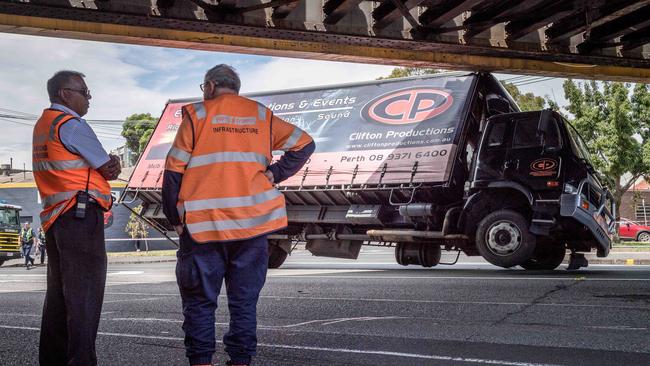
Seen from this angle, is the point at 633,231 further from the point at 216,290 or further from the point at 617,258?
the point at 216,290

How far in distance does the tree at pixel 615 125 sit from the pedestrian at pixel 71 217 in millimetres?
27557

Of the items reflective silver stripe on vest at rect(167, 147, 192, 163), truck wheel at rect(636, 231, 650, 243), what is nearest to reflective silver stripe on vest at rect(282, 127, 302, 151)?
reflective silver stripe on vest at rect(167, 147, 192, 163)

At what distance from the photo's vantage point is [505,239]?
454 inches

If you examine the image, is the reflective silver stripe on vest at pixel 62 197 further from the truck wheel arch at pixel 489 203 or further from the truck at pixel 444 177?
the truck wheel arch at pixel 489 203

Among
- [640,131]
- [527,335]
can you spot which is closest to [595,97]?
[640,131]

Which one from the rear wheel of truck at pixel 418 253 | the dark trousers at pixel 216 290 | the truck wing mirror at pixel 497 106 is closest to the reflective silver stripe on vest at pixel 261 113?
the dark trousers at pixel 216 290

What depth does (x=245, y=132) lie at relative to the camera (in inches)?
160

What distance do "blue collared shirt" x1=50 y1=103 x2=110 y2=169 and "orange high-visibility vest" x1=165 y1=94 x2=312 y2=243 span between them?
0.42 m

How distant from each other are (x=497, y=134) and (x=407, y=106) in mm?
1652

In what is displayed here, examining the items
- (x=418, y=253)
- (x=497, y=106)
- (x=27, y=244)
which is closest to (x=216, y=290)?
(x=418, y=253)

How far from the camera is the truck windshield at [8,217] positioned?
91.8 ft

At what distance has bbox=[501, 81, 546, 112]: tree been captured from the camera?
3362 cm

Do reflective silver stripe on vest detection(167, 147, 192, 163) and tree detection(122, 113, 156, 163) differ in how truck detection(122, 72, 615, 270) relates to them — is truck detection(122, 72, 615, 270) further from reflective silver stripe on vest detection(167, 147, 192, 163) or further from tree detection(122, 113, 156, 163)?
tree detection(122, 113, 156, 163)

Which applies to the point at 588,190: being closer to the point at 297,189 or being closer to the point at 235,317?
the point at 297,189
